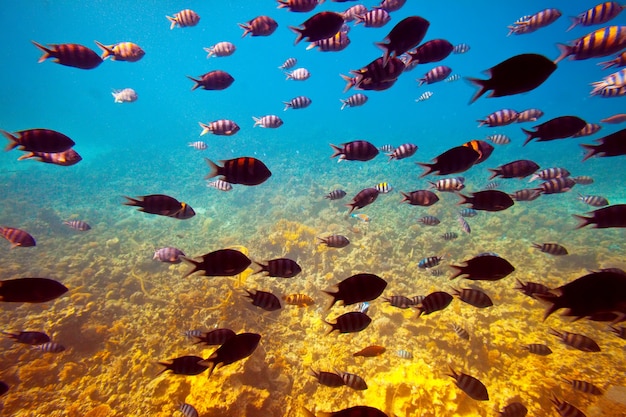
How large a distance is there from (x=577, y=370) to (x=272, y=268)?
17.4 ft

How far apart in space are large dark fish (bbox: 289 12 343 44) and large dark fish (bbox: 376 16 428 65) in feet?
2.45

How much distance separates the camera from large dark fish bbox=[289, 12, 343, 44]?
343cm

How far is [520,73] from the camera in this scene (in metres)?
2.40

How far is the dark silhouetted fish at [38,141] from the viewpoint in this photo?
3.16 m

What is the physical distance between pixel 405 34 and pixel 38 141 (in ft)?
14.8

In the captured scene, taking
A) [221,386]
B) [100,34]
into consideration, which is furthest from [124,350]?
[100,34]

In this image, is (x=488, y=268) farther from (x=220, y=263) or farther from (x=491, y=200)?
(x=220, y=263)

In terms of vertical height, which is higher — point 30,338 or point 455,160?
point 455,160

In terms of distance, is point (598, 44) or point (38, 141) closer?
point (598, 44)

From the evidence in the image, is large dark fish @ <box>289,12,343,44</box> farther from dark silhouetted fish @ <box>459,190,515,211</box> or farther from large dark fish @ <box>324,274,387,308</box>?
large dark fish @ <box>324,274,387,308</box>

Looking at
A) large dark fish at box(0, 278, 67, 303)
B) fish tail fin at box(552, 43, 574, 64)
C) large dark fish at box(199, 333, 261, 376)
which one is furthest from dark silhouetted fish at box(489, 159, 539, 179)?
large dark fish at box(0, 278, 67, 303)

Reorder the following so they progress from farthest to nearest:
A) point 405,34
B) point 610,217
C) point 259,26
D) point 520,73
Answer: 1. point 259,26
2. point 405,34
3. point 610,217
4. point 520,73

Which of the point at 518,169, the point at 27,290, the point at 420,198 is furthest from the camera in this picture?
the point at 420,198

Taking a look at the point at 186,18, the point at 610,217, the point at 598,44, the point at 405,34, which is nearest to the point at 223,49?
the point at 186,18
